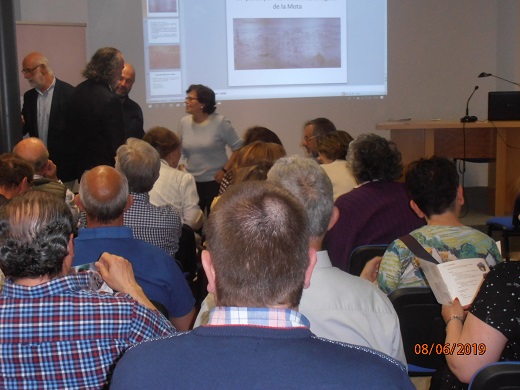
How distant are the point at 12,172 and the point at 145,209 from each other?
66 centimetres

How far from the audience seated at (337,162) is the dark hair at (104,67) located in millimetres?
1823

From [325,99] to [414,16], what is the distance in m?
1.44

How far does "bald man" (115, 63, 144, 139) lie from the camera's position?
5965 mm

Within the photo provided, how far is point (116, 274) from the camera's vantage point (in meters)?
1.87

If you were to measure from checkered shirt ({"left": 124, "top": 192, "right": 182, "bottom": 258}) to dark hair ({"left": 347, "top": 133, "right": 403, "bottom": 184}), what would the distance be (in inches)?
36.1

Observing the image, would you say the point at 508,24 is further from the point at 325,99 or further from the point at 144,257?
the point at 144,257

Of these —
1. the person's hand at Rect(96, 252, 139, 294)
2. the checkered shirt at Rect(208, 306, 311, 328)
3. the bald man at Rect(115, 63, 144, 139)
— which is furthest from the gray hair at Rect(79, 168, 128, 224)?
the bald man at Rect(115, 63, 144, 139)

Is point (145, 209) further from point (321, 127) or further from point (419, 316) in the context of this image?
point (321, 127)

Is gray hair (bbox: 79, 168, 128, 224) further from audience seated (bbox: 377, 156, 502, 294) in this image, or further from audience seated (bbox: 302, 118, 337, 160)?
audience seated (bbox: 302, 118, 337, 160)

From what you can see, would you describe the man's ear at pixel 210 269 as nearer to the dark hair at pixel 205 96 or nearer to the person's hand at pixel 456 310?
the person's hand at pixel 456 310

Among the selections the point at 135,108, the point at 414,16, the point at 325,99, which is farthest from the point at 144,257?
the point at 414,16

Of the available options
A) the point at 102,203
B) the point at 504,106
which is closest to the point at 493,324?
the point at 102,203

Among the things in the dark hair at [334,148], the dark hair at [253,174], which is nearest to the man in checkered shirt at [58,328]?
the dark hair at [253,174]

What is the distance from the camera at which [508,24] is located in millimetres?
7793
